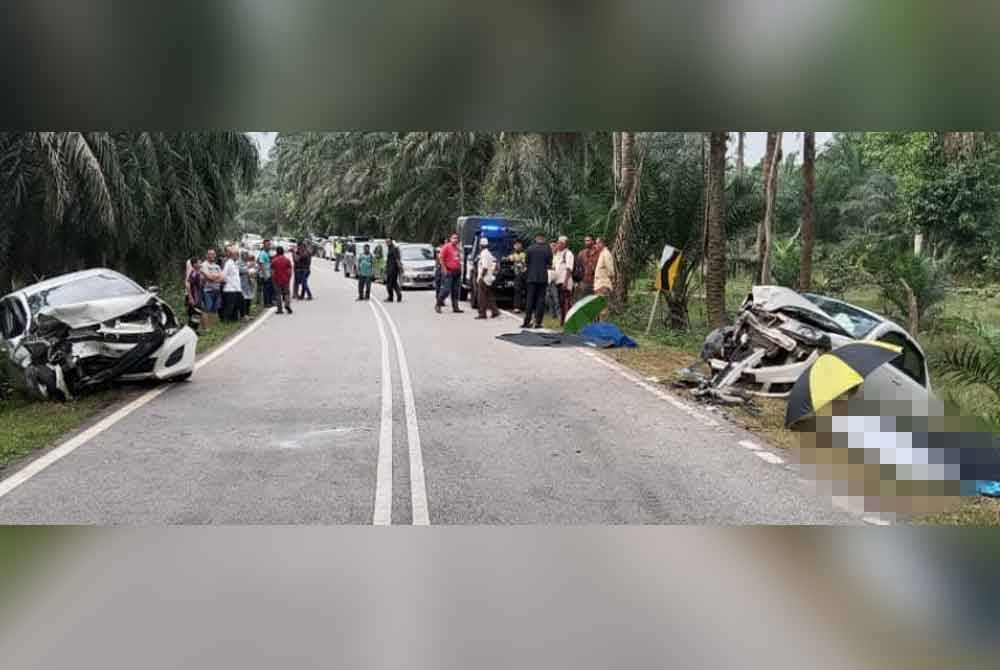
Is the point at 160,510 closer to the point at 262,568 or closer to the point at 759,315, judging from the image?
the point at 262,568

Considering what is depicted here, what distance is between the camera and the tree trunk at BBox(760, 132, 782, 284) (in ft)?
23.7

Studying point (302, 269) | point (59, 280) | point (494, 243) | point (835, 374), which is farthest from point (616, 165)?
point (59, 280)

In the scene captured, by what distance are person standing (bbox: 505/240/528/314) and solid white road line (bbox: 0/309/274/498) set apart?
208 cm

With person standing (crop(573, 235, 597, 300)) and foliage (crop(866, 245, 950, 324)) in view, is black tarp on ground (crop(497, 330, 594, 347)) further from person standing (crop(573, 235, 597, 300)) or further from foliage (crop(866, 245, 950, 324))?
foliage (crop(866, 245, 950, 324))

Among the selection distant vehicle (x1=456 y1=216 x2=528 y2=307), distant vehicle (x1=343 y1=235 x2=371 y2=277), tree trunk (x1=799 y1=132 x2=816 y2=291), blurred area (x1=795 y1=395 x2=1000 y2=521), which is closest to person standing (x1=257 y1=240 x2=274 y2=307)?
distant vehicle (x1=343 y1=235 x2=371 y2=277)

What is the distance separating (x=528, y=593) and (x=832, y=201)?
6.72m

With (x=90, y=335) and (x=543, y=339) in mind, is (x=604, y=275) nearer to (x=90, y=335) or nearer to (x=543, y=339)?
(x=543, y=339)

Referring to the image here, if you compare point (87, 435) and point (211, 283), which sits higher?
point (211, 283)

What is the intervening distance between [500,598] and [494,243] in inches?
235

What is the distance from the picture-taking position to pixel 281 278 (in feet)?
23.7

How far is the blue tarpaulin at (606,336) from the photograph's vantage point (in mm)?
6492
